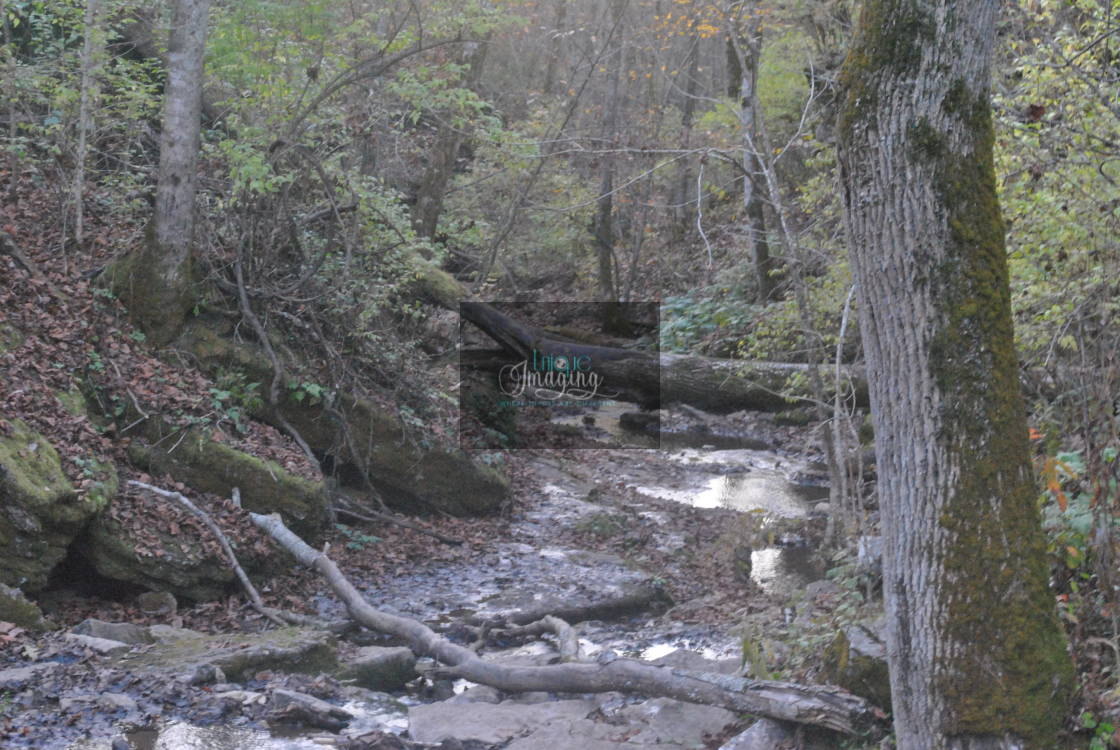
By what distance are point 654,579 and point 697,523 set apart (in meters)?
2.14

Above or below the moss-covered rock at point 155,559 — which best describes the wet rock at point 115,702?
below

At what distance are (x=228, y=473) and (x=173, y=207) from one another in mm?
2871

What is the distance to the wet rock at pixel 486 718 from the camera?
568 cm

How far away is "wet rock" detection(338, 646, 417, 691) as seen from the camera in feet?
22.4

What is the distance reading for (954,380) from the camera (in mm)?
3893

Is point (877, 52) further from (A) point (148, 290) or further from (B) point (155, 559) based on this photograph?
(A) point (148, 290)

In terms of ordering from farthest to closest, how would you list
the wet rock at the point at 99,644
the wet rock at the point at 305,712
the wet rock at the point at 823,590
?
the wet rock at the point at 823,590 → the wet rock at the point at 99,644 → the wet rock at the point at 305,712

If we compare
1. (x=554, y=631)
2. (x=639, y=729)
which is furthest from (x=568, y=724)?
(x=554, y=631)

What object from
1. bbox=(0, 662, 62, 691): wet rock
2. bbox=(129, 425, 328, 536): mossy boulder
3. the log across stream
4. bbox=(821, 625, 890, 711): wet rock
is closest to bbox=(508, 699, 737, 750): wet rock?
the log across stream

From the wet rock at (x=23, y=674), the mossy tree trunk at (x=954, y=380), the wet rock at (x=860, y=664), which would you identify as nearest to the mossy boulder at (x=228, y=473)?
the wet rock at (x=23, y=674)

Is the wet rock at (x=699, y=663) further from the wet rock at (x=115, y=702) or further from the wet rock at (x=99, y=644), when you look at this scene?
the wet rock at (x=99, y=644)

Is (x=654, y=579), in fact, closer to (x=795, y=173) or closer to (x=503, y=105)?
(x=795, y=173)

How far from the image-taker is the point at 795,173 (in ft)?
69.6
